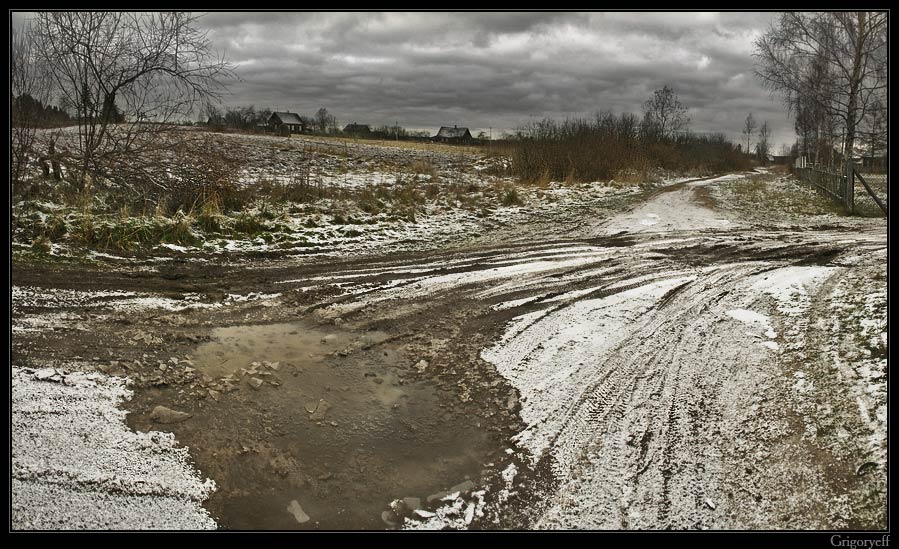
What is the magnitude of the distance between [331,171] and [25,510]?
1697cm

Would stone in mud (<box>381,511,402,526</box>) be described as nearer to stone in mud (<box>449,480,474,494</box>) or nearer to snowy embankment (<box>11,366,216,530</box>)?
stone in mud (<box>449,480,474,494</box>)

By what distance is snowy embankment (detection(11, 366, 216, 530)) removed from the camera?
3119 millimetres

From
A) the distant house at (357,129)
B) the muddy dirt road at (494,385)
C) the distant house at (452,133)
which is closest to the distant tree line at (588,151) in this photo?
the muddy dirt road at (494,385)

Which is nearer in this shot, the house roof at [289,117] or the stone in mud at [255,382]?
the stone in mud at [255,382]

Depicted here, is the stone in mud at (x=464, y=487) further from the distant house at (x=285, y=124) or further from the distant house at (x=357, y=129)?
the distant house at (x=357, y=129)

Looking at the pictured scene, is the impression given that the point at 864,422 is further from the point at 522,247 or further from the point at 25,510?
the point at 522,247

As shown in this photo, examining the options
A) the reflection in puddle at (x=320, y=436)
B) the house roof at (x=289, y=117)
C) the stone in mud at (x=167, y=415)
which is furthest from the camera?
the house roof at (x=289, y=117)

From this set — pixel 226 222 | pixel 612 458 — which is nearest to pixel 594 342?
pixel 612 458

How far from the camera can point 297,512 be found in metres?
3.24

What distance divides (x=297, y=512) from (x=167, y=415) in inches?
51.4

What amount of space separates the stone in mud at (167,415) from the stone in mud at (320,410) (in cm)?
83

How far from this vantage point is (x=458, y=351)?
523cm

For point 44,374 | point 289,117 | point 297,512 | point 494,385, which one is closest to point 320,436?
point 297,512

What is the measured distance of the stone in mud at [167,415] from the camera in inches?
152
